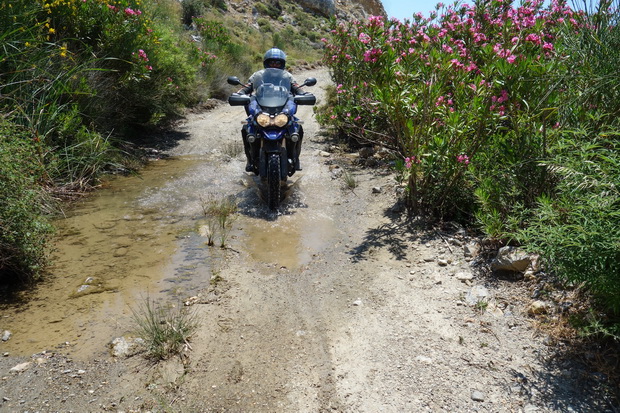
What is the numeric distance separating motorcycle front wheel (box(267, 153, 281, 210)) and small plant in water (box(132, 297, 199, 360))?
2461 millimetres

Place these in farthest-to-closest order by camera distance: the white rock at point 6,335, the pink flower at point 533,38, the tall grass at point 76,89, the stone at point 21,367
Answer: the tall grass at point 76,89, the pink flower at point 533,38, the white rock at point 6,335, the stone at point 21,367

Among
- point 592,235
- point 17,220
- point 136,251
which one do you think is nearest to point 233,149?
point 136,251

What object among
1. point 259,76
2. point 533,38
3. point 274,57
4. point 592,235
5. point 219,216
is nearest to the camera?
point 592,235

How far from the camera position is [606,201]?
2600mm

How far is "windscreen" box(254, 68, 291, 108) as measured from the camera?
629 cm

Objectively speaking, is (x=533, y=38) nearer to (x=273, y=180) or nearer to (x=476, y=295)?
(x=476, y=295)

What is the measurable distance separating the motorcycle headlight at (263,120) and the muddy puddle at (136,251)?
3.55ft

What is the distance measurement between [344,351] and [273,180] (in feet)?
9.86

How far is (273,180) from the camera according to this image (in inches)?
Result: 231

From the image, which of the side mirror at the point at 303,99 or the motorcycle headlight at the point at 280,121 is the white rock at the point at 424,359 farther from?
the side mirror at the point at 303,99

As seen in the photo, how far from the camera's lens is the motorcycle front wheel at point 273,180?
5.78 meters

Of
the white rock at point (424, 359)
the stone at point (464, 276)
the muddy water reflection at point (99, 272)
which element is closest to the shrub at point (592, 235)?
the white rock at point (424, 359)

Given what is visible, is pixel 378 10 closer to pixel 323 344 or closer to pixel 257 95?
pixel 257 95

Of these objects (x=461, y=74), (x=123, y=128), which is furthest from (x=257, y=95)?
(x=123, y=128)
